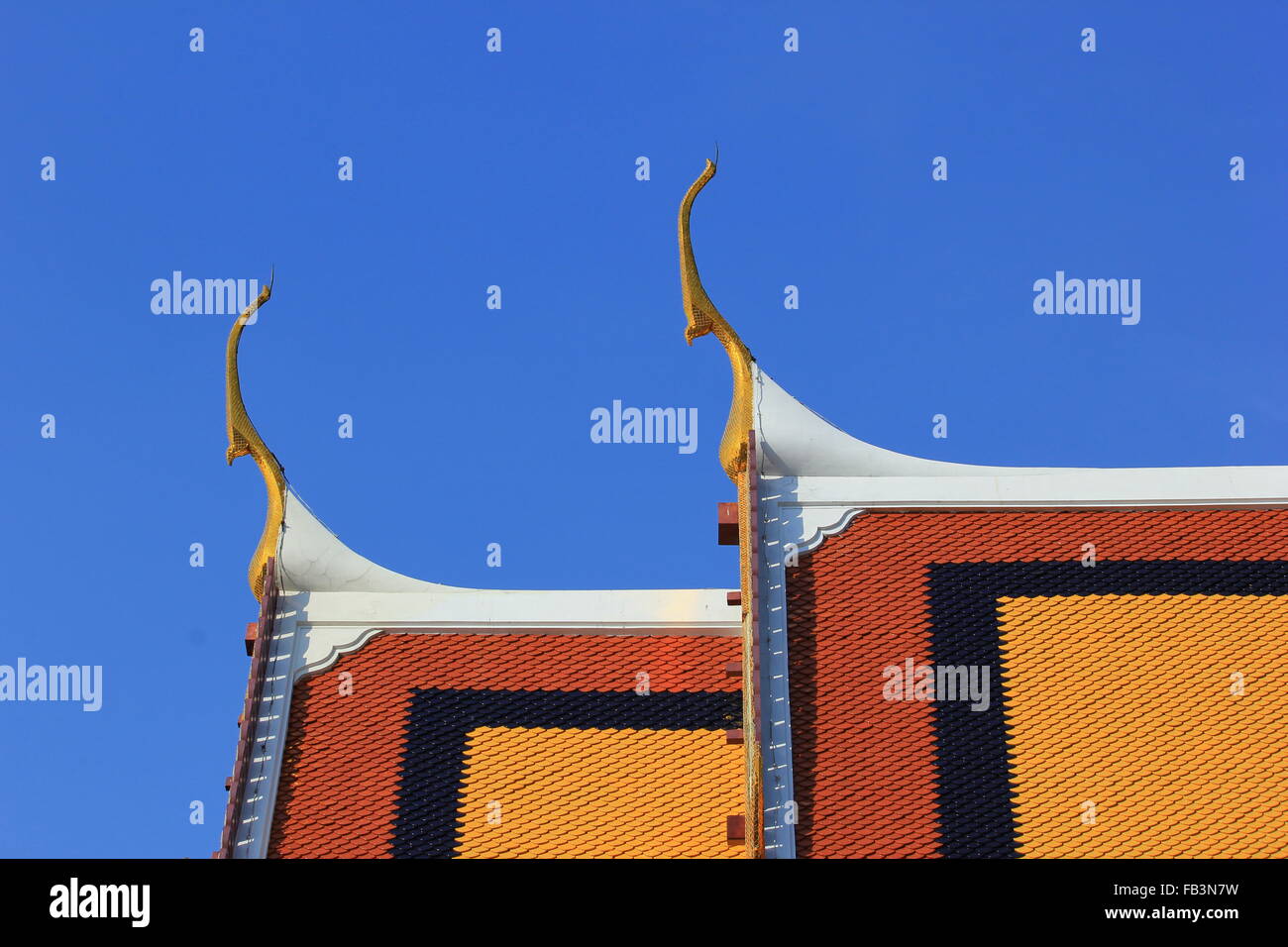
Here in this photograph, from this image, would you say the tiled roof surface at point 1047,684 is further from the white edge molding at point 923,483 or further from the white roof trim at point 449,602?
the white roof trim at point 449,602

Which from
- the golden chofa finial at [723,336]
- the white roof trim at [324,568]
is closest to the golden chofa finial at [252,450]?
the white roof trim at [324,568]

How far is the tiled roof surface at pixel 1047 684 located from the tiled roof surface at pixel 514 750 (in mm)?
1950

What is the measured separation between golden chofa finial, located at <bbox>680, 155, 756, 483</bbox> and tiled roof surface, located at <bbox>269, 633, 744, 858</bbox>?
92.6 inches

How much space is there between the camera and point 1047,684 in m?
21.1

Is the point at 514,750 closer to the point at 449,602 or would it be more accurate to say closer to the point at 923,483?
the point at 449,602

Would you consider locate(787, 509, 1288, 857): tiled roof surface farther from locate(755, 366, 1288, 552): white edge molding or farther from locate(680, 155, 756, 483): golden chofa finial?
locate(680, 155, 756, 483): golden chofa finial

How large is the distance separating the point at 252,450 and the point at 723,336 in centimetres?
640

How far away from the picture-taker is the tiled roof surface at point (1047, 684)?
1977cm

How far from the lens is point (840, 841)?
64.6ft

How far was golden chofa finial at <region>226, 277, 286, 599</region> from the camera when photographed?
2488 cm
